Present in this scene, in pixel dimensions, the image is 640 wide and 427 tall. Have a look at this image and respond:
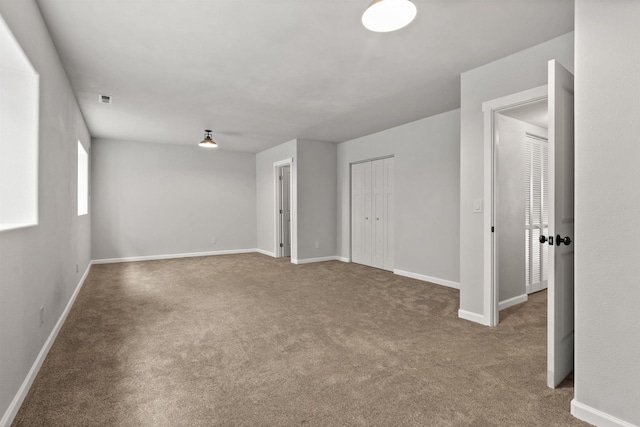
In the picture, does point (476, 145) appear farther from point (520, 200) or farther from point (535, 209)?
point (535, 209)

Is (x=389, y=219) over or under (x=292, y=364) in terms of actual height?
over

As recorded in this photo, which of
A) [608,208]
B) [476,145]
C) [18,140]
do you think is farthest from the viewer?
[476,145]

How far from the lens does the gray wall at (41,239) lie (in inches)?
68.2

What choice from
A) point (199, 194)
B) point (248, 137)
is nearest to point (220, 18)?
point (248, 137)

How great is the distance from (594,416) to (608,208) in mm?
1042

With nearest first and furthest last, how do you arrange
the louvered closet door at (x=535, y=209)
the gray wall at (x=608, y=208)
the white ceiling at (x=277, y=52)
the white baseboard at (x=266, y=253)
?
1. the gray wall at (x=608, y=208)
2. the white ceiling at (x=277, y=52)
3. the louvered closet door at (x=535, y=209)
4. the white baseboard at (x=266, y=253)

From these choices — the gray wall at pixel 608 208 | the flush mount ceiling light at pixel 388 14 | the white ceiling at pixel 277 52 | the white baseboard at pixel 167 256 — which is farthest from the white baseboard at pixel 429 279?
the white baseboard at pixel 167 256

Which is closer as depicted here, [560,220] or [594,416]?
[594,416]

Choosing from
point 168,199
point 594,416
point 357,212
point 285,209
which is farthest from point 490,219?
point 168,199

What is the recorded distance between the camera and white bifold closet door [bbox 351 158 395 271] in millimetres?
5730

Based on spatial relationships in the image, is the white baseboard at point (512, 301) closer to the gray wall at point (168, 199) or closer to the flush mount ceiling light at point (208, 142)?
the flush mount ceiling light at point (208, 142)

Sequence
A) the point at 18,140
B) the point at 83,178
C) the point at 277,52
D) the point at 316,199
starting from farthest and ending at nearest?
the point at 316,199 → the point at 83,178 → the point at 277,52 → the point at 18,140

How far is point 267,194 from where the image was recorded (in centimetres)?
757

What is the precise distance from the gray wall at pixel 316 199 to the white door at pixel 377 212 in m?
1.01
